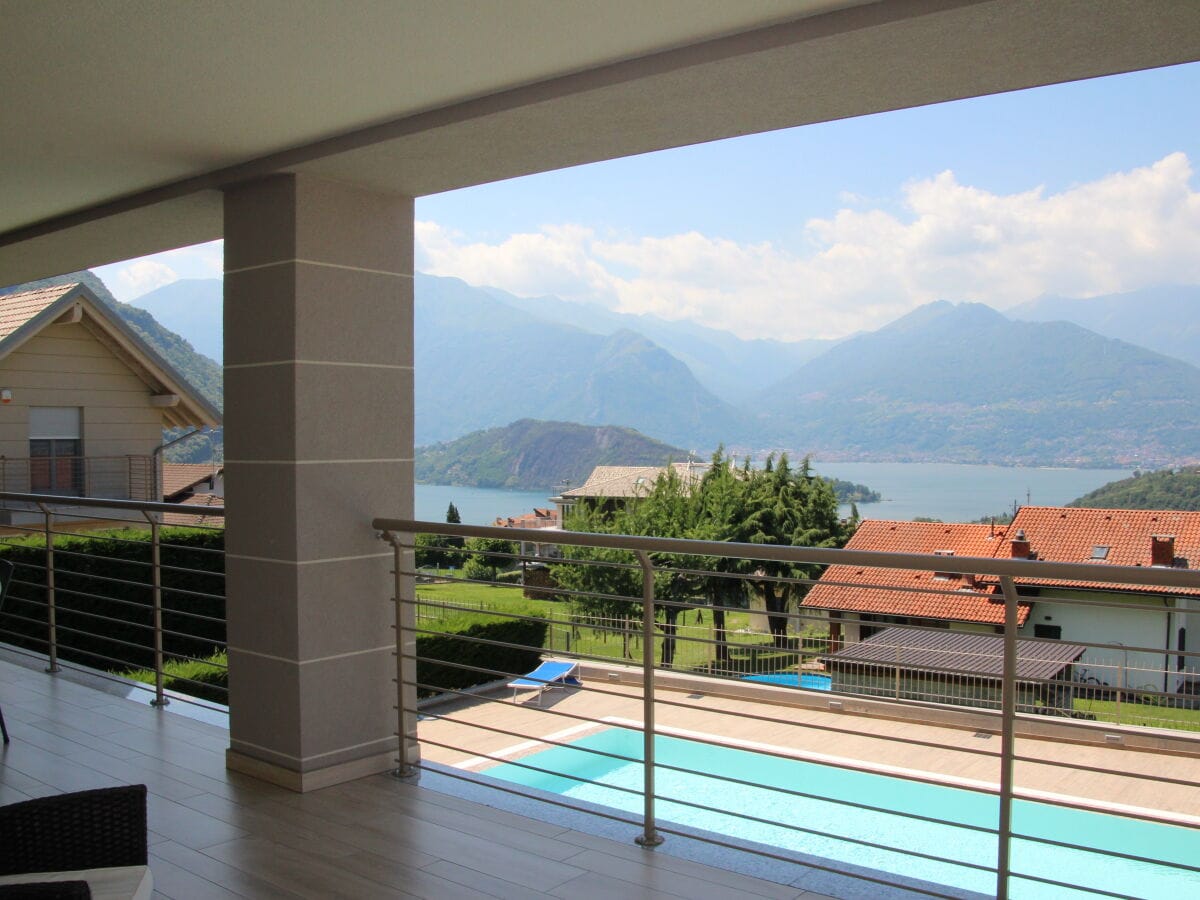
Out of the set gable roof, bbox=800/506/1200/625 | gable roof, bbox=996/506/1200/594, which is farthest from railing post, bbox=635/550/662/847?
gable roof, bbox=996/506/1200/594

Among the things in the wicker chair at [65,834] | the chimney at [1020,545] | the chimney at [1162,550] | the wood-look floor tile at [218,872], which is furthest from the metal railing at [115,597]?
the chimney at [1162,550]

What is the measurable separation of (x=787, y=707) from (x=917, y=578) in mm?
18759

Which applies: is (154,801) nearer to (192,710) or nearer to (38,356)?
(192,710)

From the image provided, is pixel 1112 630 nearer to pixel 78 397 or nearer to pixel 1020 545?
pixel 1020 545

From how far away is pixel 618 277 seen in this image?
107812 mm

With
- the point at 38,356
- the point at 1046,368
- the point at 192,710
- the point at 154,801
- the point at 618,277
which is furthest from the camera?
the point at 618,277

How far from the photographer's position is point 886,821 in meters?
10.4

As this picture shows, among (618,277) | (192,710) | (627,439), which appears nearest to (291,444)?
(192,710)

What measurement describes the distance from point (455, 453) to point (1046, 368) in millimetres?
42828

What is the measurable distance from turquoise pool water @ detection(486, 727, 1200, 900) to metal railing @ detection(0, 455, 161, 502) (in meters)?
6.04

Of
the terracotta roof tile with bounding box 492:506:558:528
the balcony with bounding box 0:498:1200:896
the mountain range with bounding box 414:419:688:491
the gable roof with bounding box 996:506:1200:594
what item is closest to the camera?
the balcony with bounding box 0:498:1200:896

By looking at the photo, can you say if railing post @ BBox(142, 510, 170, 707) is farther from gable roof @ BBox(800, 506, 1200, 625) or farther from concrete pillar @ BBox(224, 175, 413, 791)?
gable roof @ BBox(800, 506, 1200, 625)

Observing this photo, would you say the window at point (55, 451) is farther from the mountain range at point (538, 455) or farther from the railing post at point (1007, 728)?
the mountain range at point (538, 455)

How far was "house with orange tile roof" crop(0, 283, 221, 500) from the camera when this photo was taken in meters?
11.1
